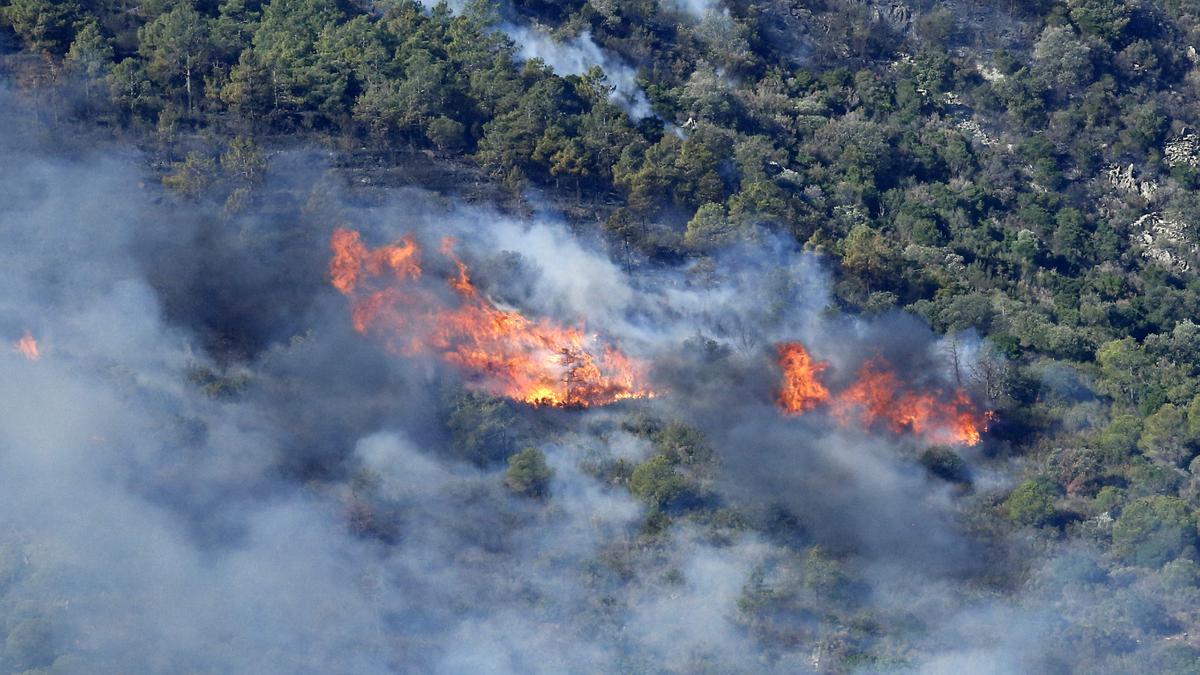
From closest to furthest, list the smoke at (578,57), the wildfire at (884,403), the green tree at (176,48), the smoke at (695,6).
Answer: the wildfire at (884,403) → the green tree at (176,48) → the smoke at (578,57) → the smoke at (695,6)

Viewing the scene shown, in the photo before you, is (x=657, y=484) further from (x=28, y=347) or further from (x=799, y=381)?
(x=28, y=347)

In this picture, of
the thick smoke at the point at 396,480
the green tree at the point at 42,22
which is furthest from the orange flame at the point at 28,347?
the green tree at the point at 42,22

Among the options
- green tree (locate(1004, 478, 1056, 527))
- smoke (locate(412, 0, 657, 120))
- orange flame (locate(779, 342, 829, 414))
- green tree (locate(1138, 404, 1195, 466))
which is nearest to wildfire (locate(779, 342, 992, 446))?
orange flame (locate(779, 342, 829, 414))

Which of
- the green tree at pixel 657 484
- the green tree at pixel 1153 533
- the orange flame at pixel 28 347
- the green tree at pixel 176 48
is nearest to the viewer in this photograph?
the green tree at pixel 1153 533

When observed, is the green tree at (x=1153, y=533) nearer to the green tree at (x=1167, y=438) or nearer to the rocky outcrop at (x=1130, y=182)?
the green tree at (x=1167, y=438)

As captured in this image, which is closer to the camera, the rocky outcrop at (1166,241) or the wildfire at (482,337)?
the wildfire at (482,337)

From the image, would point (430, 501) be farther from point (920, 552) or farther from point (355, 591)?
point (920, 552)

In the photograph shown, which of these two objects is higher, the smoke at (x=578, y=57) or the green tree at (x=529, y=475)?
the smoke at (x=578, y=57)
